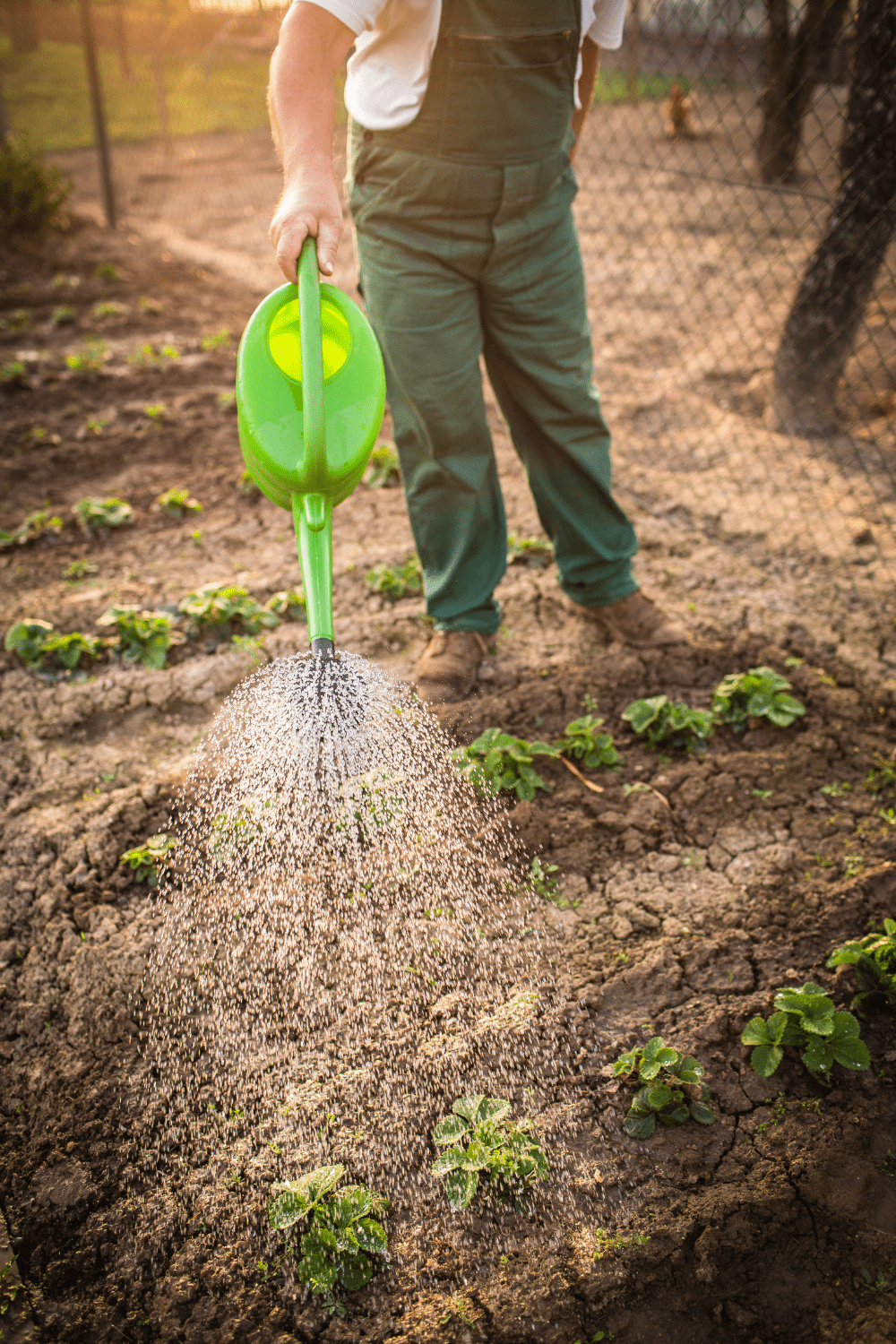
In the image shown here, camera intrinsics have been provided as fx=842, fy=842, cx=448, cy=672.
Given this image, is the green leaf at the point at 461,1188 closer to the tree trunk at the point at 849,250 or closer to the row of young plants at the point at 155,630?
the row of young plants at the point at 155,630

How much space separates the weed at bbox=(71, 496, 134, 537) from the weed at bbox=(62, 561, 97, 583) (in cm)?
27

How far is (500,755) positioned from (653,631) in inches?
29.3

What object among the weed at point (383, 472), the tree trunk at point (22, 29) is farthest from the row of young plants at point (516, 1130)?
the tree trunk at point (22, 29)

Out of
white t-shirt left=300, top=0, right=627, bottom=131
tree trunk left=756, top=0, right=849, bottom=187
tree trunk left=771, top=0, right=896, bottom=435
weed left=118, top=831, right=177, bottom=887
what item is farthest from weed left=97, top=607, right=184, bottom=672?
tree trunk left=756, top=0, right=849, bottom=187

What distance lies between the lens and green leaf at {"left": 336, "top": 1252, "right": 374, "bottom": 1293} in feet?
4.53

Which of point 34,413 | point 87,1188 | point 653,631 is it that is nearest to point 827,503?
point 653,631

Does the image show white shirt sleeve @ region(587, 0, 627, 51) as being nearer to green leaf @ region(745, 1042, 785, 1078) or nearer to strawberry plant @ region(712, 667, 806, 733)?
strawberry plant @ region(712, 667, 806, 733)

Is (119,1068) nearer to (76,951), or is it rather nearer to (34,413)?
(76,951)

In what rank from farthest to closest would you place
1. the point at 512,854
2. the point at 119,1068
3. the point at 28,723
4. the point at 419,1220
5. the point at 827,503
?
1. the point at 827,503
2. the point at 28,723
3. the point at 512,854
4. the point at 119,1068
5. the point at 419,1220

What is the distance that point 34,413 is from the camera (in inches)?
173

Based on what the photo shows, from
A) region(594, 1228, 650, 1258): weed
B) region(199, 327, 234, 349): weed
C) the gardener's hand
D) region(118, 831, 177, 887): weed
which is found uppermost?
the gardener's hand

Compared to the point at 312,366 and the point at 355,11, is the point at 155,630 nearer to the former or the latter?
the point at 312,366

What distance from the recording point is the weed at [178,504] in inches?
138

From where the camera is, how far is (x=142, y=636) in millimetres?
2756
